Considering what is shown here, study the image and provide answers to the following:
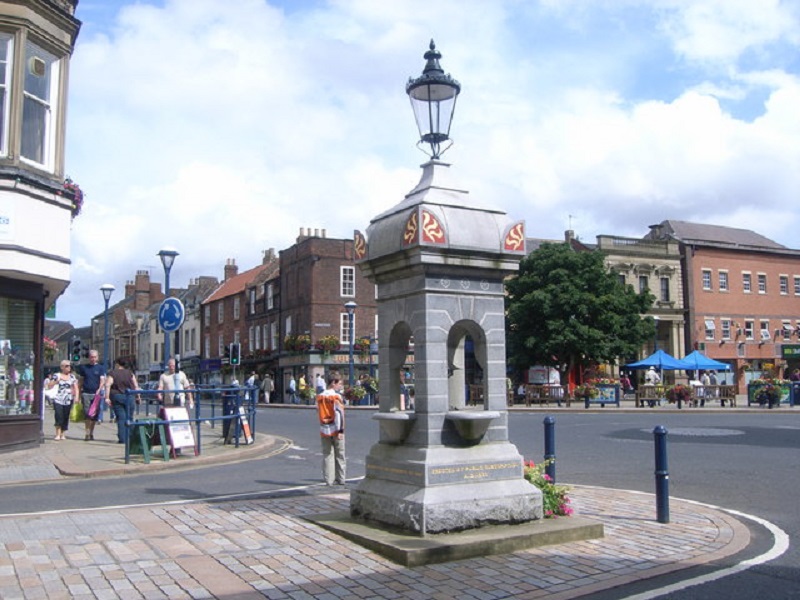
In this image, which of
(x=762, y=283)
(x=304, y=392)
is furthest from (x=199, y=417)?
(x=762, y=283)

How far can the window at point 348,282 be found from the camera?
49344mm

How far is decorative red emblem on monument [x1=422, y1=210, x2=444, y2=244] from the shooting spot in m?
6.76

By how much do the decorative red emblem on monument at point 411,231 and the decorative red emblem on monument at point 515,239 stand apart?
96 centimetres

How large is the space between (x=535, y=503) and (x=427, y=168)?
A: 3.38 metres

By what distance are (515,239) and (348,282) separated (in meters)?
42.6

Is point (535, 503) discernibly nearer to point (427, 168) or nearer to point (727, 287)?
point (427, 168)

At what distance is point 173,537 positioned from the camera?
6859mm

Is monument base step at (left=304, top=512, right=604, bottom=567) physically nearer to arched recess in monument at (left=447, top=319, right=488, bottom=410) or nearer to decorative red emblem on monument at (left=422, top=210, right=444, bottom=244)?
arched recess in monument at (left=447, top=319, right=488, bottom=410)

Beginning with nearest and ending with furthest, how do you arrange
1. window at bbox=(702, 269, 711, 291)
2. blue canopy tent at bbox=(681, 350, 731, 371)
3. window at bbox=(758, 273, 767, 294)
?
blue canopy tent at bbox=(681, 350, 731, 371) < window at bbox=(702, 269, 711, 291) < window at bbox=(758, 273, 767, 294)

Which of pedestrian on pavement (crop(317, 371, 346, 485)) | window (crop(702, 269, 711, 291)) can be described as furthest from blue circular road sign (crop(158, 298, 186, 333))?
window (crop(702, 269, 711, 291))

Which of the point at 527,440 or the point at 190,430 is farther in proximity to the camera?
the point at 527,440

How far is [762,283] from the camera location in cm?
5553

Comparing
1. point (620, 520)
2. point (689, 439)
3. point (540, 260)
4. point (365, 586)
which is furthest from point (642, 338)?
point (365, 586)

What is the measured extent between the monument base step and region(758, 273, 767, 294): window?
54.1 meters
